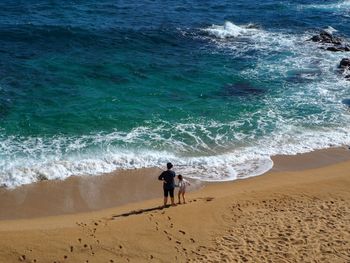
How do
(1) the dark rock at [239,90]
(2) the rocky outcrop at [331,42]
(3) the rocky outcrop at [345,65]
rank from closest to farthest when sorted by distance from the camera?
1. (1) the dark rock at [239,90]
2. (3) the rocky outcrop at [345,65]
3. (2) the rocky outcrop at [331,42]

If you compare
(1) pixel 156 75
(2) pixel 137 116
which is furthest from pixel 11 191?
(1) pixel 156 75

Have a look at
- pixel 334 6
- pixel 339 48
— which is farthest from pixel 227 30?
pixel 334 6

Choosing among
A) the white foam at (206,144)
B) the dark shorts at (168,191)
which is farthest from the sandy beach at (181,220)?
→ the white foam at (206,144)

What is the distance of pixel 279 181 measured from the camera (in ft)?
70.1

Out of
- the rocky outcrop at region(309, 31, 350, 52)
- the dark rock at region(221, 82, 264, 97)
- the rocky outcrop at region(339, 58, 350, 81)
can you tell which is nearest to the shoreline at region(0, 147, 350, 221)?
the dark rock at region(221, 82, 264, 97)

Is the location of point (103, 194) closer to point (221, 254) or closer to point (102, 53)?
point (221, 254)

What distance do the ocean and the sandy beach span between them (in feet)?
4.54

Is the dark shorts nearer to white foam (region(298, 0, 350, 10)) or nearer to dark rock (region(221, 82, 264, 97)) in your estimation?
dark rock (region(221, 82, 264, 97))

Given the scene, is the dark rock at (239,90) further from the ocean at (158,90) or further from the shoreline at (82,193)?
the shoreline at (82,193)

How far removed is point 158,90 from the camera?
30625 millimetres

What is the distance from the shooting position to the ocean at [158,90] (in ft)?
76.9

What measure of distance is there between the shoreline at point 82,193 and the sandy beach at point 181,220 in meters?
0.04

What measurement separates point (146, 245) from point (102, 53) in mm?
21913

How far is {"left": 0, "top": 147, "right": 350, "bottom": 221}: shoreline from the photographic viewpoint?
63.2ft
